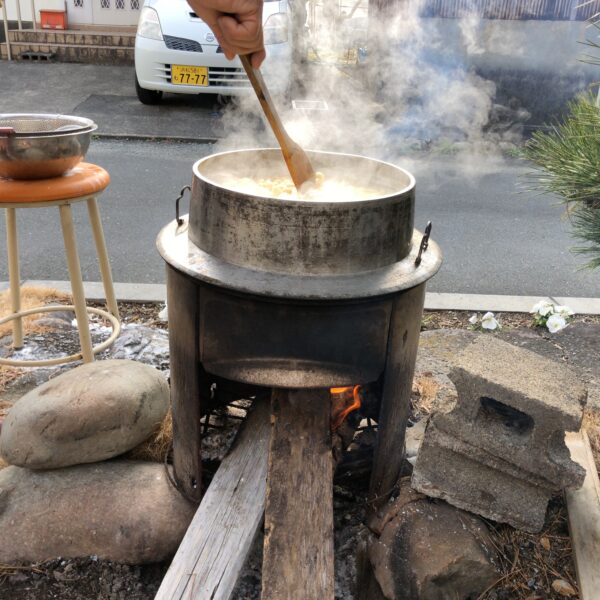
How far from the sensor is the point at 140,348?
12.7ft

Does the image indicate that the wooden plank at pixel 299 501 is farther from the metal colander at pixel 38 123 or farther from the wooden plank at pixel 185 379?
the metal colander at pixel 38 123

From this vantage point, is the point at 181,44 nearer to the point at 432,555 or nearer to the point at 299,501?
the point at 299,501

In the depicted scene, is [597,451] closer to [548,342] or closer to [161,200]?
[548,342]

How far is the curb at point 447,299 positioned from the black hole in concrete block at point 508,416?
2356 millimetres

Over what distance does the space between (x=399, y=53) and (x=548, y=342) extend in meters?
6.75

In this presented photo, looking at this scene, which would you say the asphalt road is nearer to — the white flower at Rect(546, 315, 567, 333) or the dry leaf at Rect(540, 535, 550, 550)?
the white flower at Rect(546, 315, 567, 333)

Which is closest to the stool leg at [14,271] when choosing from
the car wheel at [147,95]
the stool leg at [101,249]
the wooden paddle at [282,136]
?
the stool leg at [101,249]

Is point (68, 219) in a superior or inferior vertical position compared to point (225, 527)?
superior

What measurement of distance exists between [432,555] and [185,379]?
1.10m

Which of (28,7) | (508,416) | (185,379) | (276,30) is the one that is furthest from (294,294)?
(28,7)

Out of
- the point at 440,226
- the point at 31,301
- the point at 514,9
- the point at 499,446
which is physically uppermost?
→ the point at 514,9

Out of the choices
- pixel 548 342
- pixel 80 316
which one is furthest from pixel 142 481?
pixel 548 342

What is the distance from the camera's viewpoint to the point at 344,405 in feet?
8.73

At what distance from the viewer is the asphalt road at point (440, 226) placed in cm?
565
